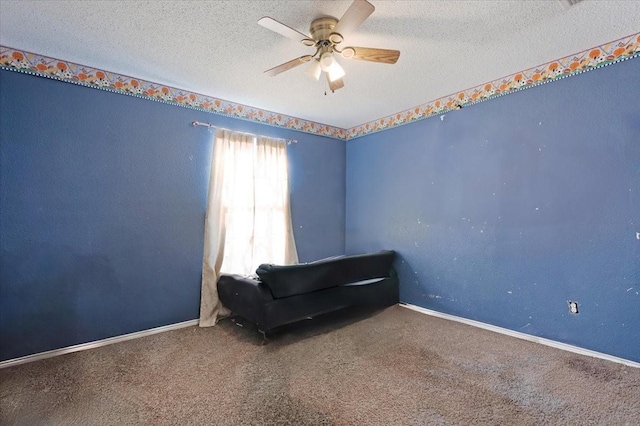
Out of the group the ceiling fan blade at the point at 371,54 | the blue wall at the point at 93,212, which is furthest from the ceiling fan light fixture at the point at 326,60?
the blue wall at the point at 93,212

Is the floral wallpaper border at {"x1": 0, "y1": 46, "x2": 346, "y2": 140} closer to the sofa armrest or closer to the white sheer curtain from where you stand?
the white sheer curtain

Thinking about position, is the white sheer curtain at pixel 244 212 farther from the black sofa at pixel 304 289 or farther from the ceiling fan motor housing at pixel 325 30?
the ceiling fan motor housing at pixel 325 30

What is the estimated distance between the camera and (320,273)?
2844mm

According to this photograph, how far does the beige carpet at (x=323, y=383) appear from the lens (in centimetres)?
167

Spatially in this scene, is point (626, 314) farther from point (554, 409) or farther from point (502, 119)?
point (502, 119)

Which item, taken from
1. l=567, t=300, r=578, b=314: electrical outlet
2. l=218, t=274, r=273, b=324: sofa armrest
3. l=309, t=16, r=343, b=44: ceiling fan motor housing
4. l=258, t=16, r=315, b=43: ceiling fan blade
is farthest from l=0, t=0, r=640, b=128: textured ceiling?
l=567, t=300, r=578, b=314: electrical outlet

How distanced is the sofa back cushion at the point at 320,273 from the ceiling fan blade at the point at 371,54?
173 centimetres

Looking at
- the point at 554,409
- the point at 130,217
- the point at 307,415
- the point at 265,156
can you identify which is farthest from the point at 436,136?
the point at 130,217

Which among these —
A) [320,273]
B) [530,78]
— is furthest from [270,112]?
[530,78]

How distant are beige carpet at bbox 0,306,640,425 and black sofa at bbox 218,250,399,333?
26cm

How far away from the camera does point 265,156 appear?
3.63 metres

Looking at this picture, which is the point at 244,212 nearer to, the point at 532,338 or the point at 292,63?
the point at 292,63

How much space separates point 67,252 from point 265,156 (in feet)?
6.93

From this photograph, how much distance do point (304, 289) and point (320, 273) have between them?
22 centimetres
